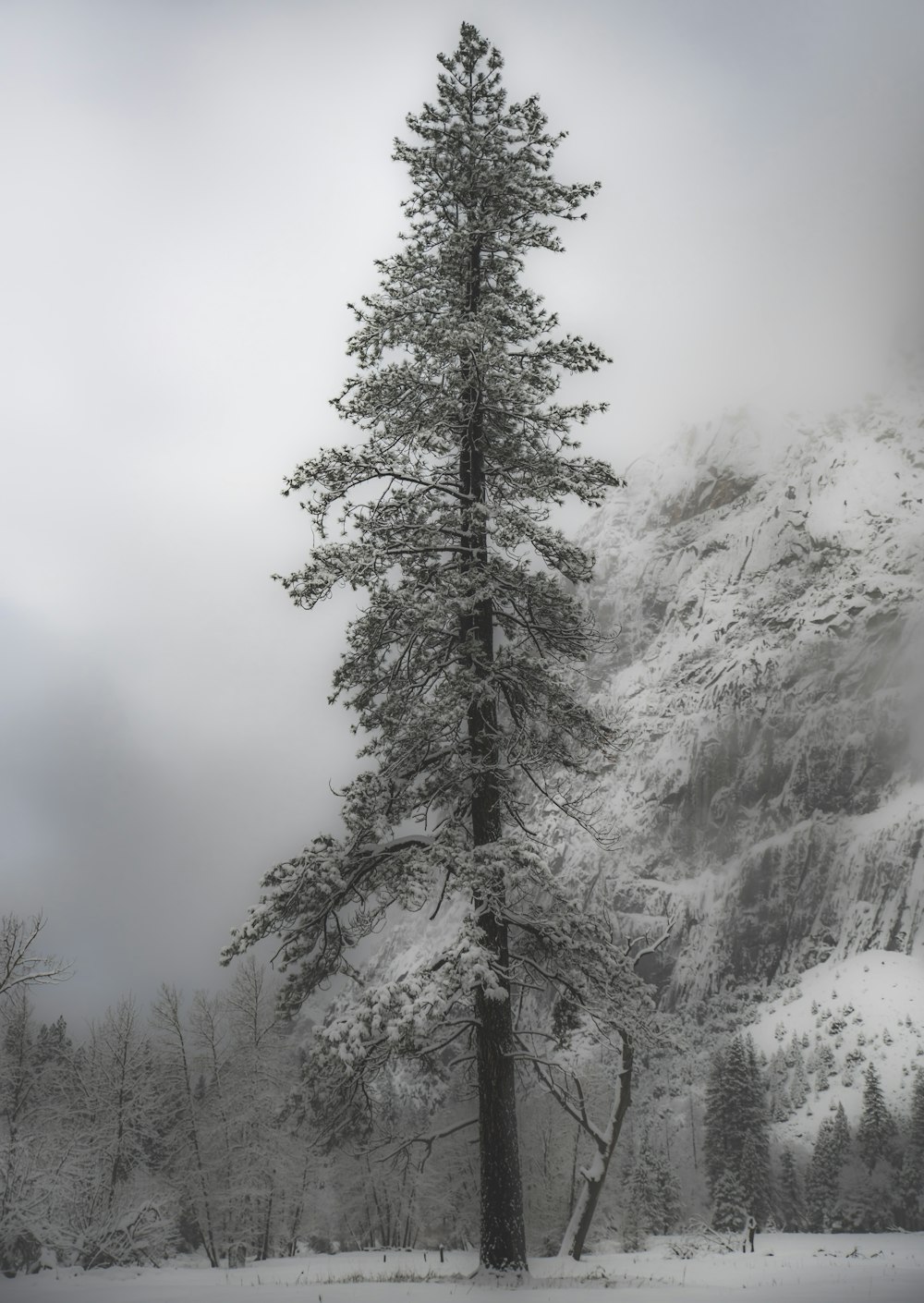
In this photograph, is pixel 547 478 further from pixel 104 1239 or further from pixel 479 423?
pixel 104 1239

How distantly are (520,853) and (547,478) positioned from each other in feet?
15.2

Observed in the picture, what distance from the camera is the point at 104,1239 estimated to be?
1728 centimetres

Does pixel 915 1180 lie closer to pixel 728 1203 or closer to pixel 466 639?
pixel 728 1203

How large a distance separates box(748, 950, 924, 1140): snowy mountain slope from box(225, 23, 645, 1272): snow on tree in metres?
145

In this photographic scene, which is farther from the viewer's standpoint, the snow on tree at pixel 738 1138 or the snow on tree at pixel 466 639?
the snow on tree at pixel 738 1138

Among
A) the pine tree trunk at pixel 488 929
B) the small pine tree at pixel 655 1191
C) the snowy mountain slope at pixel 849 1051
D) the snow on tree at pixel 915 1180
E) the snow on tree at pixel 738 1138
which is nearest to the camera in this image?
the pine tree trunk at pixel 488 929

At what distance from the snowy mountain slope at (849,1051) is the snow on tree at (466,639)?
145m

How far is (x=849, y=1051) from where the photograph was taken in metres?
172

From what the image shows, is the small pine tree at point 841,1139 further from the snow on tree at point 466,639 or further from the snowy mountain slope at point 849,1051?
the snow on tree at point 466,639

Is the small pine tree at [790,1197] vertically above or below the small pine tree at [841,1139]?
below

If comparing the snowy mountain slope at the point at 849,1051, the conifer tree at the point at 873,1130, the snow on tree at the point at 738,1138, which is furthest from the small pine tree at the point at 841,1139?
the snowy mountain slope at the point at 849,1051

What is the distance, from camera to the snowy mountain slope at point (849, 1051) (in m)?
148

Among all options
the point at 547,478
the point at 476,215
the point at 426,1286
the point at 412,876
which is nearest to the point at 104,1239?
the point at 426,1286

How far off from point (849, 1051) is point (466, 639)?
19630cm
